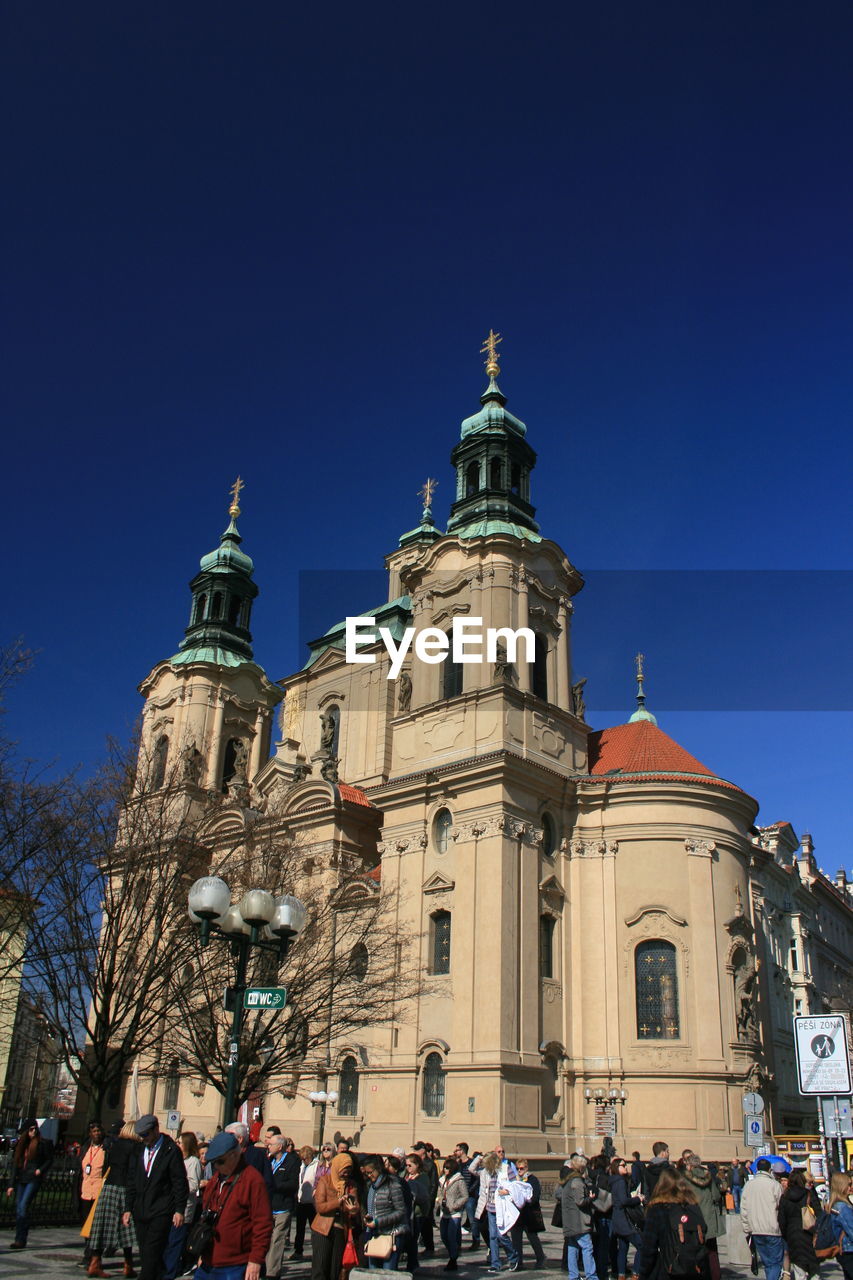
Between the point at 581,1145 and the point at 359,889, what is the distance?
A: 1024 centimetres

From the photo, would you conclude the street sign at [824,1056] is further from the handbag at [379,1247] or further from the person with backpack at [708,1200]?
the handbag at [379,1247]

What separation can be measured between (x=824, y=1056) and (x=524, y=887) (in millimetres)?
20434

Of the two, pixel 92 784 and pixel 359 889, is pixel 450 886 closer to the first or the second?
pixel 359 889

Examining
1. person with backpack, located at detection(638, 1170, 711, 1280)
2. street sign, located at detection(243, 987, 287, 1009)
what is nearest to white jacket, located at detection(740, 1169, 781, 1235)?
person with backpack, located at detection(638, 1170, 711, 1280)

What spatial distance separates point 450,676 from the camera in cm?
3769

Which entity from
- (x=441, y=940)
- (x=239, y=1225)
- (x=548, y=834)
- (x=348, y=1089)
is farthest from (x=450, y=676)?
(x=239, y=1225)

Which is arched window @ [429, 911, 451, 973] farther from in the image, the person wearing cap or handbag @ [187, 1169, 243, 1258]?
the person wearing cap

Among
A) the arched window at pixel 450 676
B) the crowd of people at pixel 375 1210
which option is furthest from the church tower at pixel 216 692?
the crowd of people at pixel 375 1210

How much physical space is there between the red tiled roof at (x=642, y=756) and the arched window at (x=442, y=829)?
5.39 meters

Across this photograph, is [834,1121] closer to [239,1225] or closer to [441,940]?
[239,1225]

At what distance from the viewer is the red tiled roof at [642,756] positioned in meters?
35.8

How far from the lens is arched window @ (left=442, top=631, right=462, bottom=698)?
37312 millimetres

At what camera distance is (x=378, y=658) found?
45188mm

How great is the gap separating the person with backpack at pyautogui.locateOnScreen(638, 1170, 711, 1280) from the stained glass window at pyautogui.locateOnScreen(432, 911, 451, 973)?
24406 millimetres
